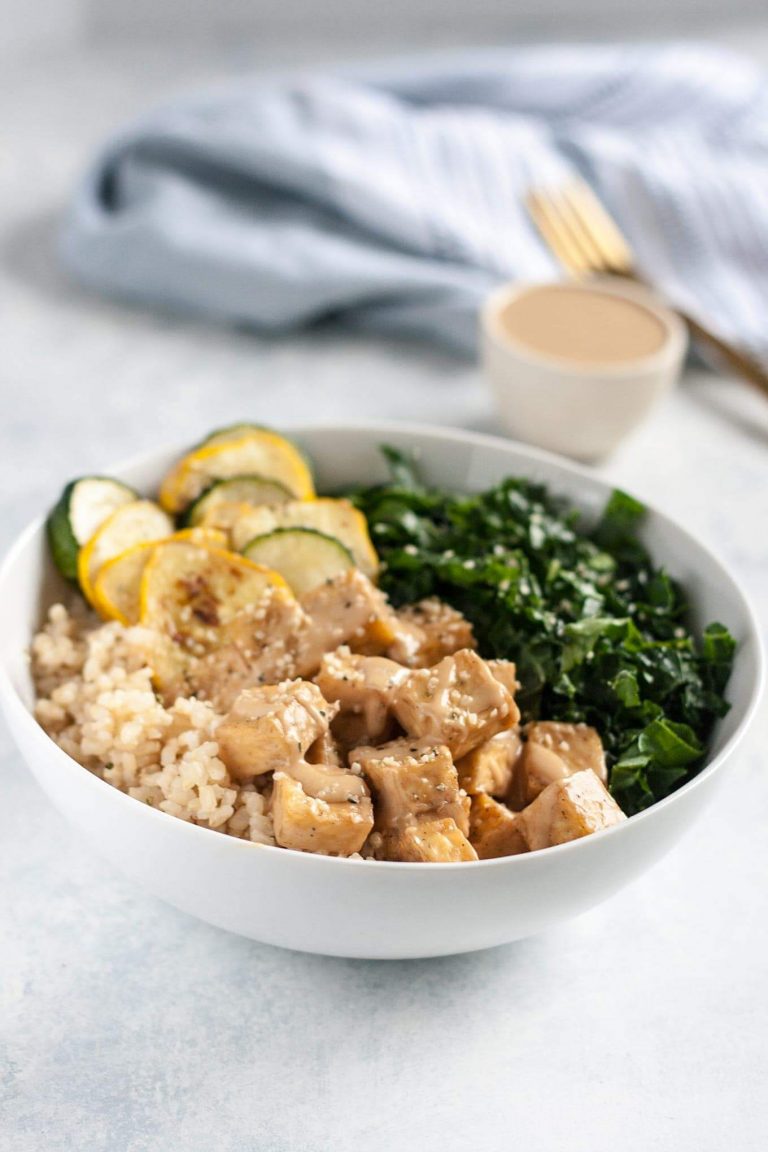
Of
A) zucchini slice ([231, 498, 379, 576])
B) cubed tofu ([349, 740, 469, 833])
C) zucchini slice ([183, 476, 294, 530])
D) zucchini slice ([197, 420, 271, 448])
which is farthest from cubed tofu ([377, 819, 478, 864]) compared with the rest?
zucchini slice ([197, 420, 271, 448])

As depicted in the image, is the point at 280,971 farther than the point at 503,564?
No

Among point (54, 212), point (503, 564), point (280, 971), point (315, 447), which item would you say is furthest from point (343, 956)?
point (54, 212)

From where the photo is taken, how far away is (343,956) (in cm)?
207

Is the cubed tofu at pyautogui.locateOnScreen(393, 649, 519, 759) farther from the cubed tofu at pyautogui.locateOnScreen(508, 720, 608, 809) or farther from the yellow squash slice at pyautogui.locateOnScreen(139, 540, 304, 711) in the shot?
the yellow squash slice at pyautogui.locateOnScreen(139, 540, 304, 711)

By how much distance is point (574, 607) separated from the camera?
2.66 metres

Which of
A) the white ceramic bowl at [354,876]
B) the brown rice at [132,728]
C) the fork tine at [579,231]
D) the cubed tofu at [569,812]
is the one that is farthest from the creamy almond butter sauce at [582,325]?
the cubed tofu at [569,812]

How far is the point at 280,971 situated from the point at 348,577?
777 millimetres

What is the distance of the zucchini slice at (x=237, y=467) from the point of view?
2.88 meters

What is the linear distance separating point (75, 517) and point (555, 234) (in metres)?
2.47

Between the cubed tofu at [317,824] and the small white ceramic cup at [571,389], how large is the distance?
1864mm

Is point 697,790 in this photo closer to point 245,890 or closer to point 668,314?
point 245,890

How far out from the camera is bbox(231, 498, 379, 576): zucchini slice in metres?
2.77

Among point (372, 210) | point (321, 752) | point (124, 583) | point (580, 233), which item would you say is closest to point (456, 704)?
point (321, 752)

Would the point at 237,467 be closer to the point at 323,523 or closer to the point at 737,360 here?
the point at 323,523
